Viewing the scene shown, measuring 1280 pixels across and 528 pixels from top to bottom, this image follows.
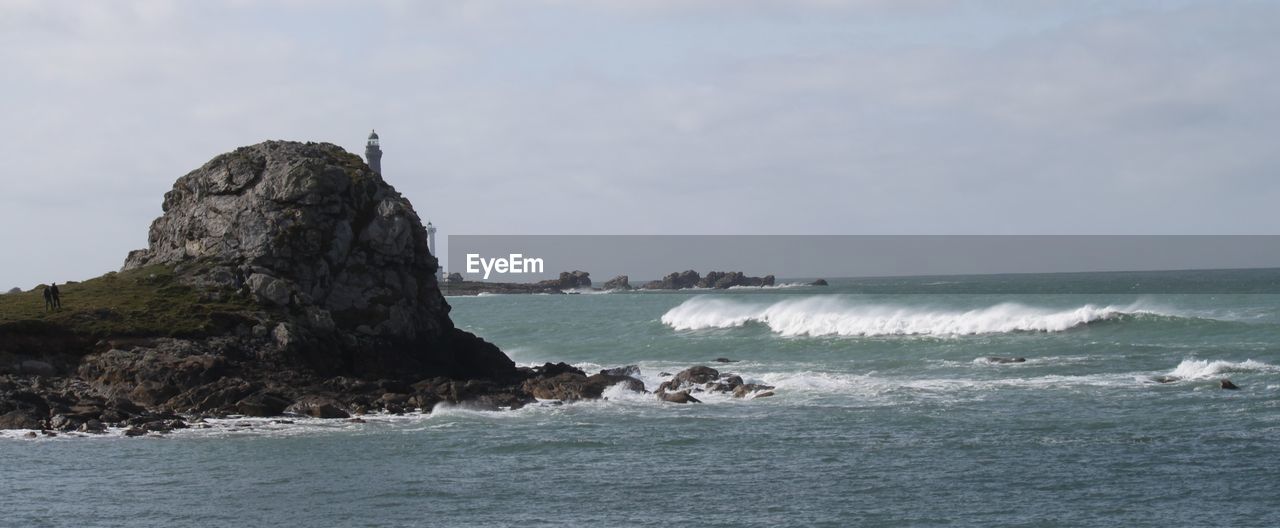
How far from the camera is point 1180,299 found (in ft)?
322

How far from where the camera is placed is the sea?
23594 mm

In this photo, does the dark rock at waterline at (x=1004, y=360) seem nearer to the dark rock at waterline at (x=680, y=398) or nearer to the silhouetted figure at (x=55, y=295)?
the dark rock at waterline at (x=680, y=398)

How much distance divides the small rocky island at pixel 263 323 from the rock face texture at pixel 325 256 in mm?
69

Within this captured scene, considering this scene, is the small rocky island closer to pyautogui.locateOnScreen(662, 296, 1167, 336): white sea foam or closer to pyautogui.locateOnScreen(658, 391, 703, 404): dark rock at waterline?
pyautogui.locateOnScreen(658, 391, 703, 404): dark rock at waterline

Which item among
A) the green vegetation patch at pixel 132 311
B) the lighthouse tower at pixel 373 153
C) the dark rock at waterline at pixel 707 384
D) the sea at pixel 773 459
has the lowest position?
the sea at pixel 773 459

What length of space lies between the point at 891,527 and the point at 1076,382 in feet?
76.8

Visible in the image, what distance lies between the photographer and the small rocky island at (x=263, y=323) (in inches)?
1566

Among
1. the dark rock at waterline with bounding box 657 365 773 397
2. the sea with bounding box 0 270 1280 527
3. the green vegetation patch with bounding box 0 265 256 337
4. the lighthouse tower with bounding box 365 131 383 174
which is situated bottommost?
the sea with bounding box 0 270 1280 527

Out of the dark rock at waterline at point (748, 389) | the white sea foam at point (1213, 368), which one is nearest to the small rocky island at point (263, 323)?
the dark rock at waterline at point (748, 389)

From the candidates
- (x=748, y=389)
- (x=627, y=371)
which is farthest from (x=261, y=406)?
(x=627, y=371)

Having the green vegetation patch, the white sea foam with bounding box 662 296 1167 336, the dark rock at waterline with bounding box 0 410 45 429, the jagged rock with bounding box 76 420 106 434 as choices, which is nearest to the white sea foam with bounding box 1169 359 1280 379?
the white sea foam with bounding box 662 296 1167 336

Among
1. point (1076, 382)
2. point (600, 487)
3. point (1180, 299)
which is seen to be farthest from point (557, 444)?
point (1180, 299)

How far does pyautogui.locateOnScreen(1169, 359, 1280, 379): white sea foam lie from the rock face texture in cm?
2587

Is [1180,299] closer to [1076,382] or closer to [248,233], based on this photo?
[1076,382]
